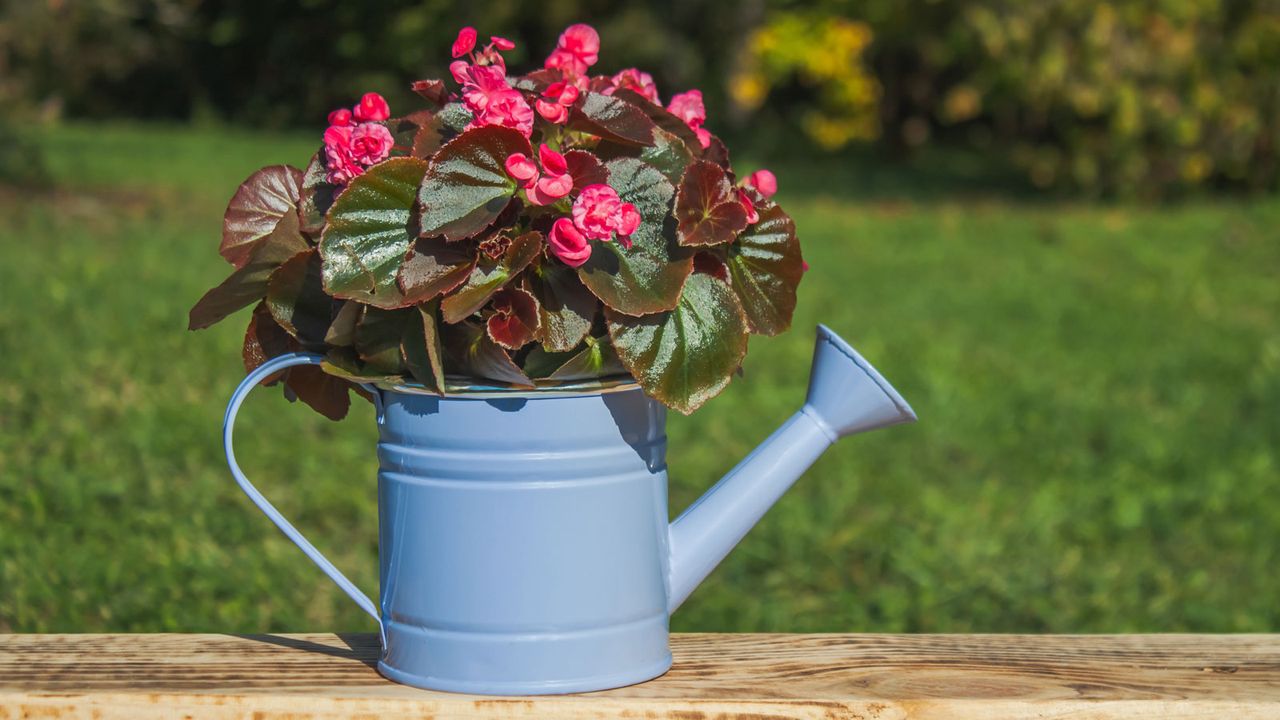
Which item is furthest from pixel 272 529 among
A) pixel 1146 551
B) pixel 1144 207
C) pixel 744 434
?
pixel 1144 207

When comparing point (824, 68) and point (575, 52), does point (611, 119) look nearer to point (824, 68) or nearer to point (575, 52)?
point (575, 52)

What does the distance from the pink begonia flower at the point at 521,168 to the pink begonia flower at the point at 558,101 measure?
0.06 metres

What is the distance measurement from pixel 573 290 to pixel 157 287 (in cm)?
432

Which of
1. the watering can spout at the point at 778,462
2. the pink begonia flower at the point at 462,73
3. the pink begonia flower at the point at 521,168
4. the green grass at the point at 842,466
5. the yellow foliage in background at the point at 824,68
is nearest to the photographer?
the pink begonia flower at the point at 521,168

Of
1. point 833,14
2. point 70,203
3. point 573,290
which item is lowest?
point 573,290

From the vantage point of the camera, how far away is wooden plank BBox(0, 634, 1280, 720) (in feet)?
4.58

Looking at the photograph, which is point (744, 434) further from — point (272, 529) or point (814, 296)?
point (814, 296)

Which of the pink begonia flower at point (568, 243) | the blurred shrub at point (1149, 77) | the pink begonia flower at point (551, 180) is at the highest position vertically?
the blurred shrub at point (1149, 77)

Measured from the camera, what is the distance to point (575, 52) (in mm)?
1523

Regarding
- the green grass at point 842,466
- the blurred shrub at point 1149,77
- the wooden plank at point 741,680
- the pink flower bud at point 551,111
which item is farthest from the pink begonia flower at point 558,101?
the blurred shrub at point 1149,77

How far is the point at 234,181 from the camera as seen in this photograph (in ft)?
32.1

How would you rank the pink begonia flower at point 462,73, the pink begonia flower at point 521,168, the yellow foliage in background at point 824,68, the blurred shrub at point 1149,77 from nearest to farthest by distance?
the pink begonia flower at point 521,168 → the pink begonia flower at point 462,73 → the blurred shrub at point 1149,77 → the yellow foliage in background at point 824,68

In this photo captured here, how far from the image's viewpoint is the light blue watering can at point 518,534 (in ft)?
4.59

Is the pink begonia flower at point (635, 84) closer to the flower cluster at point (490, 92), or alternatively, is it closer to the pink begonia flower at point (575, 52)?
the pink begonia flower at point (575, 52)
